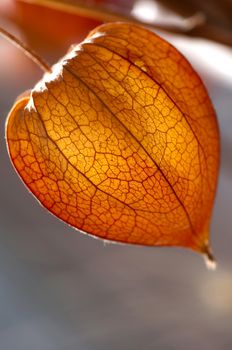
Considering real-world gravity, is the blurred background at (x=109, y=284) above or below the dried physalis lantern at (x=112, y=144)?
below

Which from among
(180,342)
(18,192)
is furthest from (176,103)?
(18,192)

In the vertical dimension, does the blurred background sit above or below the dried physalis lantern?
below

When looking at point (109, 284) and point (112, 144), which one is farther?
point (109, 284)

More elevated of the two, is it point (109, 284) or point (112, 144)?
point (112, 144)

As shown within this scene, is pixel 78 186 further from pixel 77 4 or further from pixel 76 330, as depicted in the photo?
pixel 76 330

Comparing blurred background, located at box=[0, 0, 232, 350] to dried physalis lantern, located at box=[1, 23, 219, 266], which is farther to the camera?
blurred background, located at box=[0, 0, 232, 350]
